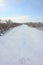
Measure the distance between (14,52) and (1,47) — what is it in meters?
0.81

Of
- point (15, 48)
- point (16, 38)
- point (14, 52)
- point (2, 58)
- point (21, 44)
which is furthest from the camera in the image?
point (16, 38)

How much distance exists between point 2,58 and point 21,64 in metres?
0.87

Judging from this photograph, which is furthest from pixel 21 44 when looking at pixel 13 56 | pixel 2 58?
pixel 2 58

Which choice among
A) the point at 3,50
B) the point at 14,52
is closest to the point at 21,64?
the point at 14,52

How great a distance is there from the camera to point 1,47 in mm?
5785

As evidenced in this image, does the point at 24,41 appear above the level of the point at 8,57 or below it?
above

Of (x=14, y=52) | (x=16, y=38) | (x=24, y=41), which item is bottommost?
(x=14, y=52)

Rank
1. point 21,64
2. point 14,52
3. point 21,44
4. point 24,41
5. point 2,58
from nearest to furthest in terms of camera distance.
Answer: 1. point 21,64
2. point 2,58
3. point 14,52
4. point 21,44
5. point 24,41

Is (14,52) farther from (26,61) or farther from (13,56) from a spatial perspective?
(26,61)

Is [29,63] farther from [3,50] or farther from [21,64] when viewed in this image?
[3,50]

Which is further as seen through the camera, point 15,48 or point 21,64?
point 15,48

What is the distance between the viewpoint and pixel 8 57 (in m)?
4.84

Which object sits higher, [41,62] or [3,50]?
[3,50]

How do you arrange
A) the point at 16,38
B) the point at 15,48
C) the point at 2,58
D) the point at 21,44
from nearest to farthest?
the point at 2,58 → the point at 15,48 → the point at 21,44 → the point at 16,38
